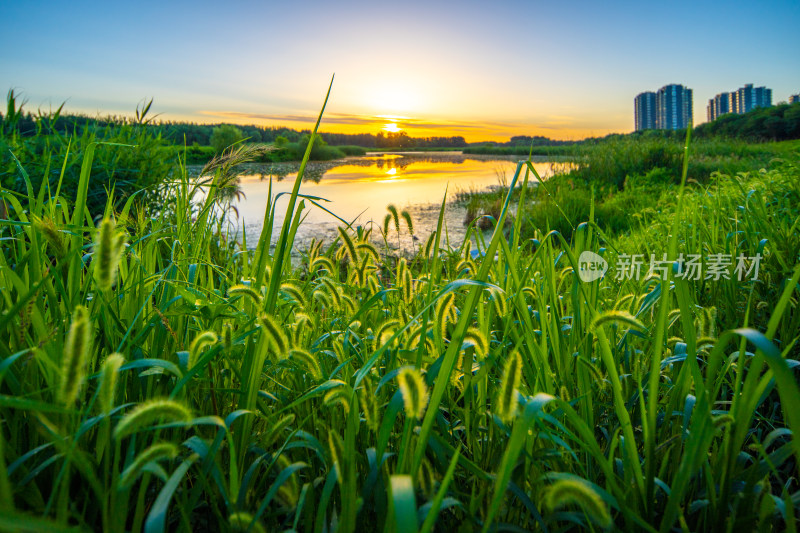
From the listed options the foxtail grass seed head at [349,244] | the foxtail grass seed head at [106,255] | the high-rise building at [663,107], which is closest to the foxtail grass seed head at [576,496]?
the foxtail grass seed head at [106,255]

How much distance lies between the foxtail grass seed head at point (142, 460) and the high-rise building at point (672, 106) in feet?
225

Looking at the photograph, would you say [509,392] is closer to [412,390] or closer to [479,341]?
[412,390]

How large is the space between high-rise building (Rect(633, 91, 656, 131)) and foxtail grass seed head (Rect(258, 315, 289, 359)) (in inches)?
3080

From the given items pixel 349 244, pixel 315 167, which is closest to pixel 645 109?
pixel 315 167

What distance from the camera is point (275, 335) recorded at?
81 cm

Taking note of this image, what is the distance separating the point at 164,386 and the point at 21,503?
0.31m

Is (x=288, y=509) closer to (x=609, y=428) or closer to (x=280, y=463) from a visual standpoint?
(x=280, y=463)

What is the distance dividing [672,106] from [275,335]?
75.2m

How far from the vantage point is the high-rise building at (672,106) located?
196 ft

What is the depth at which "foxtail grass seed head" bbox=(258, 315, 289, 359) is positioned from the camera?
0.79 meters

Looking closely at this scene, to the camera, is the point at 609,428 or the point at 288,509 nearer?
the point at 288,509

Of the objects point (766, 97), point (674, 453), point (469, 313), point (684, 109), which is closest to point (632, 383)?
point (674, 453)

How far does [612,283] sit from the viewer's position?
7.56ft

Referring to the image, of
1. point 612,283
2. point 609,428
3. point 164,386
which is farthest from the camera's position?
point 612,283
